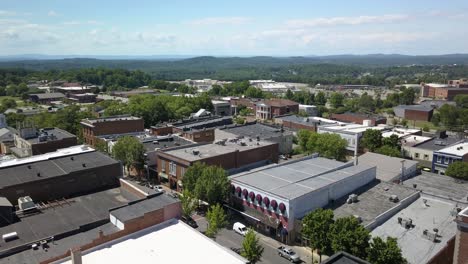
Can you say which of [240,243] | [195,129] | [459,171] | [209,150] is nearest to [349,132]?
[459,171]

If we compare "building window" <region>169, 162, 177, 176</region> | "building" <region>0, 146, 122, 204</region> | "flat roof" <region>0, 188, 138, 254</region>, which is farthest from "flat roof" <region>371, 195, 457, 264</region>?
"building" <region>0, 146, 122, 204</region>

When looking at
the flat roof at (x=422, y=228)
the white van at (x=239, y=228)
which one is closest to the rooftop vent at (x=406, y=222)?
the flat roof at (x=422, y=228)

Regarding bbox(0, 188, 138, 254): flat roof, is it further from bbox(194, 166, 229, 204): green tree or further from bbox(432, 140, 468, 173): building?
bbox(432, 140, 468, 173): building

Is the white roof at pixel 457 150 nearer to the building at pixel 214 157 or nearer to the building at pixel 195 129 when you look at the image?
the building at pixel 214 157

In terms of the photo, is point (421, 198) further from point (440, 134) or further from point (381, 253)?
point (440, 134)

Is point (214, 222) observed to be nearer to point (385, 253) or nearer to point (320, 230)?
point (320, 230)

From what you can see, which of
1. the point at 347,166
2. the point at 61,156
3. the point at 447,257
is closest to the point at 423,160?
the point at 347,166
